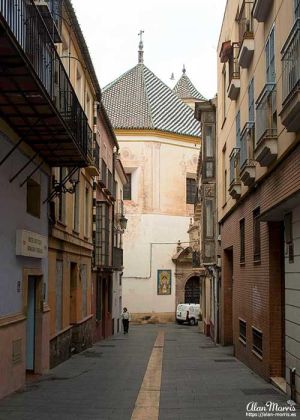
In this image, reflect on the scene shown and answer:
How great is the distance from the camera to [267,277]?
13664mm

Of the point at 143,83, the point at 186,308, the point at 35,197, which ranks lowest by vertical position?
the point at 186,308

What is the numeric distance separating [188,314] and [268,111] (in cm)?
3464

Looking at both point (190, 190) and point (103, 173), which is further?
point (190, 190)

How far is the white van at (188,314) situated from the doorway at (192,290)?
3.20 metres

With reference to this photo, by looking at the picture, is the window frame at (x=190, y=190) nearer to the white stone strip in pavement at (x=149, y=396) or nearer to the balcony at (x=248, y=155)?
the white stone strip in pavement at (x=149, y=396)

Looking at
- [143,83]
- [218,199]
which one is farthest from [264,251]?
[143,83]

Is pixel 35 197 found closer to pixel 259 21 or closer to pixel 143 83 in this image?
pixel 259 21

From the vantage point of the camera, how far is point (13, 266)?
1209 centimetres

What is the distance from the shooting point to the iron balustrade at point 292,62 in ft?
30.0

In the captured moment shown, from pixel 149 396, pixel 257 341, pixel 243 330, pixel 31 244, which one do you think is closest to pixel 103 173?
pixel 243 330

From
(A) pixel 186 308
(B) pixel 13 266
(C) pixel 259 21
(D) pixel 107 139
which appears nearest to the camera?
(B) pixel 13 266

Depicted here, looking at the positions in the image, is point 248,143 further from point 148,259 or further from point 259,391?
point 148,259

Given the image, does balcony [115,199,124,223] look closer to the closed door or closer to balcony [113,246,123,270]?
balcony [113,246,123,270]

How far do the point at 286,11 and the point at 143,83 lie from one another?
142ft
